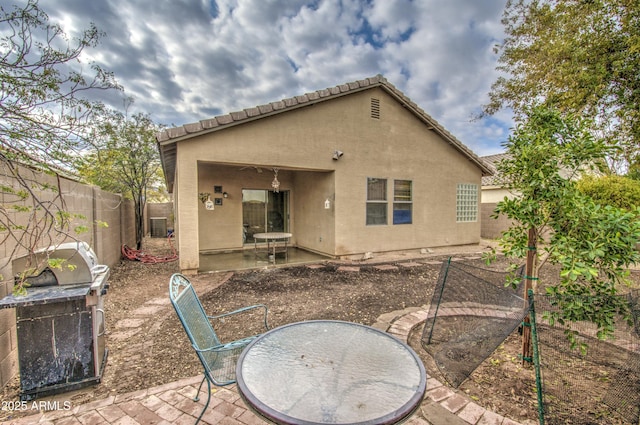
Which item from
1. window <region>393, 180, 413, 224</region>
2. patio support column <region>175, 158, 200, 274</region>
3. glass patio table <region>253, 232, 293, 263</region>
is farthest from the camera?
window <region>393, 180, 413, 224</region>

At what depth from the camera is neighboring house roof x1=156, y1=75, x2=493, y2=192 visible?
5977 mm

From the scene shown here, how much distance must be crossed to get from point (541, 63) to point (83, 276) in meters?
12.6

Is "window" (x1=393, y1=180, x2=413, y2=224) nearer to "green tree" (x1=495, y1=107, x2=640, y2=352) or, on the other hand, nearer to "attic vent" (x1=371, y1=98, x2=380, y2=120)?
"attic vent" (x1=371, y1=98, x2=380, y2=120)

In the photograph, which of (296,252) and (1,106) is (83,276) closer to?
(1,106)

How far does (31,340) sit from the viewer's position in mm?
2289

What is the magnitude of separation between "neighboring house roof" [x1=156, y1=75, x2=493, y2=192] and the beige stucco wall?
0.20 meters

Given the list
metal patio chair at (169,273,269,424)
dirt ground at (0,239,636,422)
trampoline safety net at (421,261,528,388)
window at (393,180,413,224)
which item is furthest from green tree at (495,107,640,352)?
window at (393,180,413,224)

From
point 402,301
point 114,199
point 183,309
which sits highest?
point 114,199

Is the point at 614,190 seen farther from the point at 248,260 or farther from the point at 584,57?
the point at 248,260

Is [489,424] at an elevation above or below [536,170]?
below

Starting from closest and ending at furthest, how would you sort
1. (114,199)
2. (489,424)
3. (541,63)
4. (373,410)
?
(373,410) < (489,424) < (114,199) < (541,63)

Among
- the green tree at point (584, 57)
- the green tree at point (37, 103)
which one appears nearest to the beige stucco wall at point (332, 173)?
the green tree at point (584, 57)

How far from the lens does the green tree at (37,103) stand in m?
2.12

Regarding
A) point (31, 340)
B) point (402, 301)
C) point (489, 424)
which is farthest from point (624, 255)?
point (31, 340)
